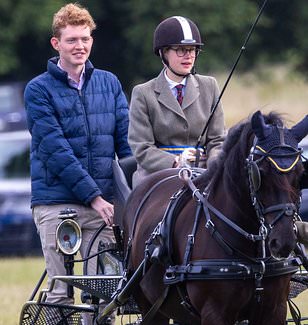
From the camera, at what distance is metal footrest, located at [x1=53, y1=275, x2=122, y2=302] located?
25.7 ft

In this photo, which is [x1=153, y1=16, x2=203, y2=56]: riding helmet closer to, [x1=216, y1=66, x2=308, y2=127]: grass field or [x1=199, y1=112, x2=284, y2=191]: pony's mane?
[x1=199, y1=112, x2=284, y2=191]: pony's mane

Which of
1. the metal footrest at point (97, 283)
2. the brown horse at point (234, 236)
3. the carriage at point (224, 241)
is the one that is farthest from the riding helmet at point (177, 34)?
the metal footrest at point (97, 283)

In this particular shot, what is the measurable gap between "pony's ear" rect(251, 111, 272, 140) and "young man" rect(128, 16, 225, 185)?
1.57 meters

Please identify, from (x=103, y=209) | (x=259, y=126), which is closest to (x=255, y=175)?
(x=259, y=126)

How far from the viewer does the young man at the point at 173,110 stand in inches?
313

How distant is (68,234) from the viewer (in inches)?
323

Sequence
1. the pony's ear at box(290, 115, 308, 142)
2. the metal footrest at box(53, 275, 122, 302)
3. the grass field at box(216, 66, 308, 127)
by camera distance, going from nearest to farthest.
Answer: the pony's ear at box(290, 115, 308, 142) < the metal footrest at box(53, 275, 122, 302) < the grass field at box(216, 66, 308, 127)

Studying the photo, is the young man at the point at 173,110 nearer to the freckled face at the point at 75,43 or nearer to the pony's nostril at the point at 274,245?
the freckled face at the point at 75,43

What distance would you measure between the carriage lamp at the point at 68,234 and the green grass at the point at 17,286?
8.80 feet

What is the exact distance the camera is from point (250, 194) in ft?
21.3

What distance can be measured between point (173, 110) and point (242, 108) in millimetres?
25660

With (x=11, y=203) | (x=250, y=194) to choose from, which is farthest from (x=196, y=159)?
(x=11, y=203)

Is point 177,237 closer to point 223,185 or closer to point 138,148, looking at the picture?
point 223,185

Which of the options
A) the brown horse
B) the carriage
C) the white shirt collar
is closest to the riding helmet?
the white shirt collar
